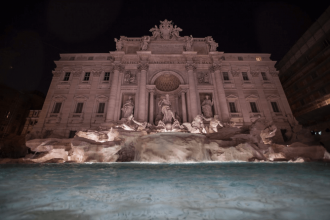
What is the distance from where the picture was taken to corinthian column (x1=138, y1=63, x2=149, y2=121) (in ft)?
57.5

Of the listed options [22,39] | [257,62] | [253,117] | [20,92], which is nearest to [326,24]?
[257,62]

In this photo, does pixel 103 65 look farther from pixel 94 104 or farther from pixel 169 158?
pixel 169 158

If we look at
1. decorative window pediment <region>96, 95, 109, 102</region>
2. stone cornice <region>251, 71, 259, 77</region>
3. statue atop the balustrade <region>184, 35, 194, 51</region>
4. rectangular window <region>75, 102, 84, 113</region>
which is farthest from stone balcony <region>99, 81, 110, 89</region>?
stone cornice <region>251, 71, 259, 77</region>

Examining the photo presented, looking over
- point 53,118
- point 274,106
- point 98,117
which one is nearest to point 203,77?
point 274,106

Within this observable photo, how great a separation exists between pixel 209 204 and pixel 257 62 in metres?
27.6

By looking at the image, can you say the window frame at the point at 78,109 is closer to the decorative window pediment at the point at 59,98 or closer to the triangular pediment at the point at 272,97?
the decorative window pediment at the point at 59,98

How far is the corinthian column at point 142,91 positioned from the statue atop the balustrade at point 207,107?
760cm

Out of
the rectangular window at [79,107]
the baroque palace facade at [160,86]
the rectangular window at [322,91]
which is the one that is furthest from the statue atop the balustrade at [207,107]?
the rectangular window at [322,91]

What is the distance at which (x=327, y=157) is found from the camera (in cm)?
1037

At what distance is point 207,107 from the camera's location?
1872cm

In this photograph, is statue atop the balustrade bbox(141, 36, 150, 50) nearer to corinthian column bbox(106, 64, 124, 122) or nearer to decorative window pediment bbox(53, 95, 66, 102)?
corinthian column bbox(106, 64, 124, 122)

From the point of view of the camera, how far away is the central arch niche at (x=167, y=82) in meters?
21.1

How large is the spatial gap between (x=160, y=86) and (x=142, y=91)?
3.73m

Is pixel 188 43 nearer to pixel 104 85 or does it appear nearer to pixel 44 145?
pixel 104 85
